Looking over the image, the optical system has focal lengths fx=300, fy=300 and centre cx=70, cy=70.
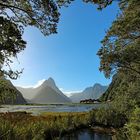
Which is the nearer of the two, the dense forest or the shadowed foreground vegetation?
the dense forest

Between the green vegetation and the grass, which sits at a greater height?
the green vegetation

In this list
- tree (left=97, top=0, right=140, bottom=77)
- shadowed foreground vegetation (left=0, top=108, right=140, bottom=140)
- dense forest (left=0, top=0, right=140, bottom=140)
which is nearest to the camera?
dense forest (left=0, top=0, right=140, bottom=140)

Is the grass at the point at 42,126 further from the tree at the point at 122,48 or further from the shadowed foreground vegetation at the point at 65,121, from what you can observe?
the tree at the point at 122,48

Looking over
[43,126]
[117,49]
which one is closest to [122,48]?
[117,49]

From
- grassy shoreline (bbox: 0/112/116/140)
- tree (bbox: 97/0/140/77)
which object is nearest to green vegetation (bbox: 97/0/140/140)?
tree (bbox: 97/0/140/77)

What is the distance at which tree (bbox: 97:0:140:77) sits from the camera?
2184 centimetres

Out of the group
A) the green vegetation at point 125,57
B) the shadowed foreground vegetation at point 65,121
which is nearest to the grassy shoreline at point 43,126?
the shadowed foreground vegetation at point 65,121

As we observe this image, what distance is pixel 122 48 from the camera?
26.0 metres

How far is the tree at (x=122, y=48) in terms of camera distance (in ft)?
71.7

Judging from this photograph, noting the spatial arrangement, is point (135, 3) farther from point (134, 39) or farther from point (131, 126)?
point (134, 39)

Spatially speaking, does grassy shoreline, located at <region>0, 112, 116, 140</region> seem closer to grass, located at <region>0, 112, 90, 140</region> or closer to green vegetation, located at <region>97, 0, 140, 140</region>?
grass, located at <region>0, 112, 90, 140</region>

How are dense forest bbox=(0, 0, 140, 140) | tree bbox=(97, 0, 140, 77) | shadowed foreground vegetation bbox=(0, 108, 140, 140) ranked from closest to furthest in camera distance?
dense forest bbox=(0, 0, 140, 140) < tree bbox=(97, 0, 140, 77) < shadowed foreground vegetation bbox=(0, 108, 140, 140)

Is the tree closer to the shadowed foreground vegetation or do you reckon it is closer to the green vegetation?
the green vegetation

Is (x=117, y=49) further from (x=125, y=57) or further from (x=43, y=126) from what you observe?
(x=43, y=126)
